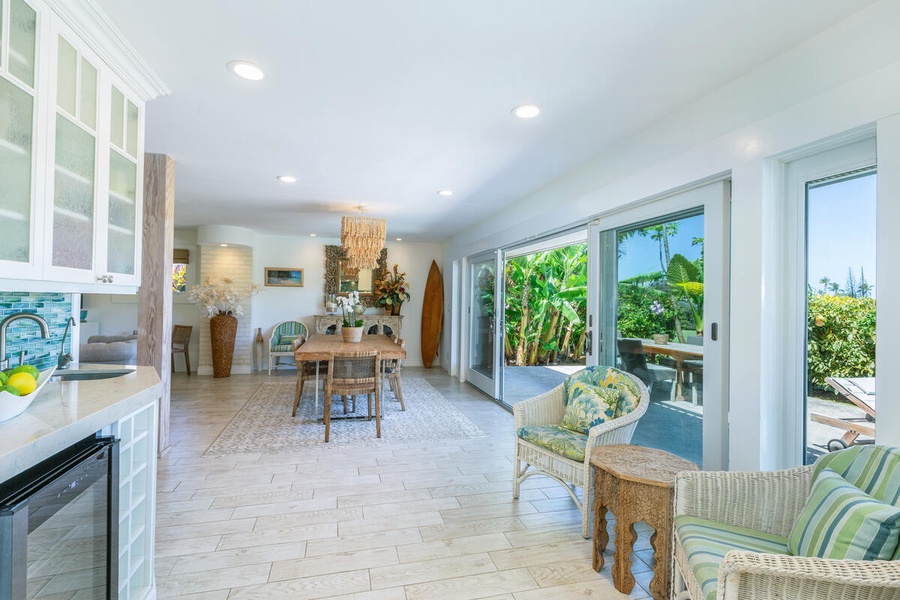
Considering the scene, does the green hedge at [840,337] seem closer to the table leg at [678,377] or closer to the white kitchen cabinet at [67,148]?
the table leg at [678,377]

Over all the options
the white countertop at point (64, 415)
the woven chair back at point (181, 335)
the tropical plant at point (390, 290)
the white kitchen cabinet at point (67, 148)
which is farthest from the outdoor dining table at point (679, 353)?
the woven chair back at point (181, 335)

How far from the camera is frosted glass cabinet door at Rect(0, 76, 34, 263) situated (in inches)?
51.6

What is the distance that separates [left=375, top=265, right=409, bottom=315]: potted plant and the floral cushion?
5.16m

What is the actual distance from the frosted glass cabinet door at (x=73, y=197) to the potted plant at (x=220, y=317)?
5018mm

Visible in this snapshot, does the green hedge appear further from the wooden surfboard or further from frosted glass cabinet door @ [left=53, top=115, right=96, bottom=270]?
the wooden surfboard

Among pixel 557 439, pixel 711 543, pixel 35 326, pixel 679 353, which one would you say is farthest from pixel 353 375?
pixel 711 543

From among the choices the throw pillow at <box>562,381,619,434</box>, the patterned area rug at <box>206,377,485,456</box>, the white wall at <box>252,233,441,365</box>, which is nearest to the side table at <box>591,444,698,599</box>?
the throw pillow at <box>562,381,619,434</box>

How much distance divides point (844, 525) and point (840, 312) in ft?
3.50

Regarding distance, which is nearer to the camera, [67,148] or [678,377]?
[67,148]

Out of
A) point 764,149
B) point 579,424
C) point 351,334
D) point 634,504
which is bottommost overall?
point 634,504

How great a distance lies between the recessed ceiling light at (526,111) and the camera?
2.35 meters

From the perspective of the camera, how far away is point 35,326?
194 centimetres

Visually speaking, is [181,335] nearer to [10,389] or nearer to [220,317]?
[220,317]

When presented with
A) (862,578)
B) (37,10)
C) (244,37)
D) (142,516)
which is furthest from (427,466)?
(37,10)
